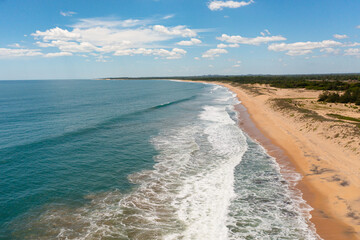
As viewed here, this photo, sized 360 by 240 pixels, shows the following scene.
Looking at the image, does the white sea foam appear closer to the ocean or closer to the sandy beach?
the ocean

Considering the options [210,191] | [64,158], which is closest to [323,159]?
[210,191]

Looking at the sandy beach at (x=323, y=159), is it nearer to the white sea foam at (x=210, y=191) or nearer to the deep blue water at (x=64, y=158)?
the white sea foam at (x=210, y=191)

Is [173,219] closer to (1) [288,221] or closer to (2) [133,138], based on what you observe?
(1) [288,221]

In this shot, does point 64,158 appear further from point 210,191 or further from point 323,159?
point 323,159

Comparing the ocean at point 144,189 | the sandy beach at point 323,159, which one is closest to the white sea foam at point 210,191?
the ocean at point 144,189

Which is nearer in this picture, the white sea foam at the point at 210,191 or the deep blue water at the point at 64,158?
the white sea foam at the point at 210,191

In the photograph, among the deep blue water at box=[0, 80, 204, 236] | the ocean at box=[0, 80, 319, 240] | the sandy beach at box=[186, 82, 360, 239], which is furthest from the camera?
the deep blue water at box=[0, 80, 204, 236]

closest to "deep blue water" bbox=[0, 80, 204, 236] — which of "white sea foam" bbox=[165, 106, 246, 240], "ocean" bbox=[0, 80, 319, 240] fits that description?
"ocean" bbox=[0, 80, 319, 240]

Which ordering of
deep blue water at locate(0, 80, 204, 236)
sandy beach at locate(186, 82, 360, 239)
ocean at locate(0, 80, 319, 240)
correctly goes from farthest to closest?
1. deep blue water at locate(0, 80, 204, 236)
2. sandy beach at locate(186, 82, 360, 239)
3. ocean at locate(0, 80, 319, 240)

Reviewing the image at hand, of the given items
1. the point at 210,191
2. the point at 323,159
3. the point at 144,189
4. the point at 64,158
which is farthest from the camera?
the point at 64,158
